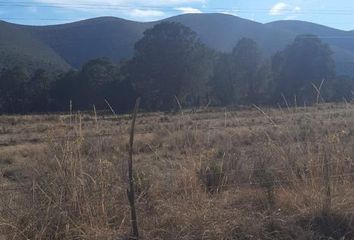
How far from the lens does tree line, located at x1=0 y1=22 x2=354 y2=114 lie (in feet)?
206

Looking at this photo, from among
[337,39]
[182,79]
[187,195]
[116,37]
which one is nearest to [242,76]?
[182,79]

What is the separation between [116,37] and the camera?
162000mm

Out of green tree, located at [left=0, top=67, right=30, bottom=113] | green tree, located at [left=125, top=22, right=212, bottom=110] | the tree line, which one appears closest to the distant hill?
green tree, located at [left=0, top=67, right=30, bottom=113]

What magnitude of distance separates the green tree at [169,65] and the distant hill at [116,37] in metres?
46.9

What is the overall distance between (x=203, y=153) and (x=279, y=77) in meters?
62.6

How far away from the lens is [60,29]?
6585 inches

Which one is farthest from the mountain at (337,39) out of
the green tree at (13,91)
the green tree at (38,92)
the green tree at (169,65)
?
the green tree at (13,91)

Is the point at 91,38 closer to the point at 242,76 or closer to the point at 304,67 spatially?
the point at 242,76

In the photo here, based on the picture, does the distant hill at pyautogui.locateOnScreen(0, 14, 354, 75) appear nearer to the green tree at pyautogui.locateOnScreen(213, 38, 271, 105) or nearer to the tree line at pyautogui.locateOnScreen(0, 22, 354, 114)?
the tree line at pyautogui.locateOnScreen(0, 22, 354, 114)

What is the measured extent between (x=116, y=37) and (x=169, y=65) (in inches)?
4015

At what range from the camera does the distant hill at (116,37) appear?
126000mm

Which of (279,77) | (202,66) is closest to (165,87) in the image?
(202,66)

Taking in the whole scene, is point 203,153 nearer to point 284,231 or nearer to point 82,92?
point 284,231

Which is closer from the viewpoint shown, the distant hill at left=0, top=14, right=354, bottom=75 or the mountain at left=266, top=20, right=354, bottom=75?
the mountain at left=266, top=20, right=354, bottom=75
